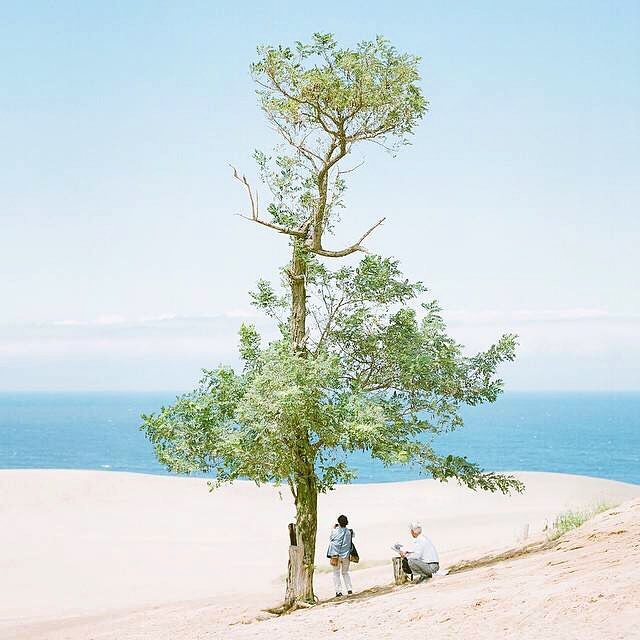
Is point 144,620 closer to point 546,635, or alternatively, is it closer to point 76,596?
point 76,596

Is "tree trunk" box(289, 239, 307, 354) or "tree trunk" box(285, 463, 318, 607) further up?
"tree trunk" box(289, 239, 307, 354)

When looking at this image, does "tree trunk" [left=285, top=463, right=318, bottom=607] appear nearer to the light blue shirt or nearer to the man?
the light blue shirt

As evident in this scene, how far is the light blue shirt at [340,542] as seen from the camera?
18.3 meters

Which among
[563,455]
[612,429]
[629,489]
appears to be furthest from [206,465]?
[612,429]

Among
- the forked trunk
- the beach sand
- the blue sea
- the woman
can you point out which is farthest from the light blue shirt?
the blue sea

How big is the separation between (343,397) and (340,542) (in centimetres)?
341

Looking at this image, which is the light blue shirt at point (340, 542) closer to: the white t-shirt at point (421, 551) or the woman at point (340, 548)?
the woman at point (340, 548)

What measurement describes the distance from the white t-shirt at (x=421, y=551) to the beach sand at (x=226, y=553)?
55 centimetres

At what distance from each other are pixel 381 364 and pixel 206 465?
3.67 metres

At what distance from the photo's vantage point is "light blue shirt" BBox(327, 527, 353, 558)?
18.3m

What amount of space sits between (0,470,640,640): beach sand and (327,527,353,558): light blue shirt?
41.0 inches

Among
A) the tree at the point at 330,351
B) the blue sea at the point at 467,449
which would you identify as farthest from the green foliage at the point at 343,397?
the blue sea at the point at 467,449

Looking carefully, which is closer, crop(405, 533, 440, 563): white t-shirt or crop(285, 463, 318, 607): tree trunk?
crop(405, 533, 440, 563): white t-shirt

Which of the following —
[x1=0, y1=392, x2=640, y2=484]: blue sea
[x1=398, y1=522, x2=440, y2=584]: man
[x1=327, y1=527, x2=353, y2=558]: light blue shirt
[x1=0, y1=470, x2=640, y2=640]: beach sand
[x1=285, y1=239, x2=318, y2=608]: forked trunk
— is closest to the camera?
[x1=0, y1=470, x2=640, y2=640]: beach sand
